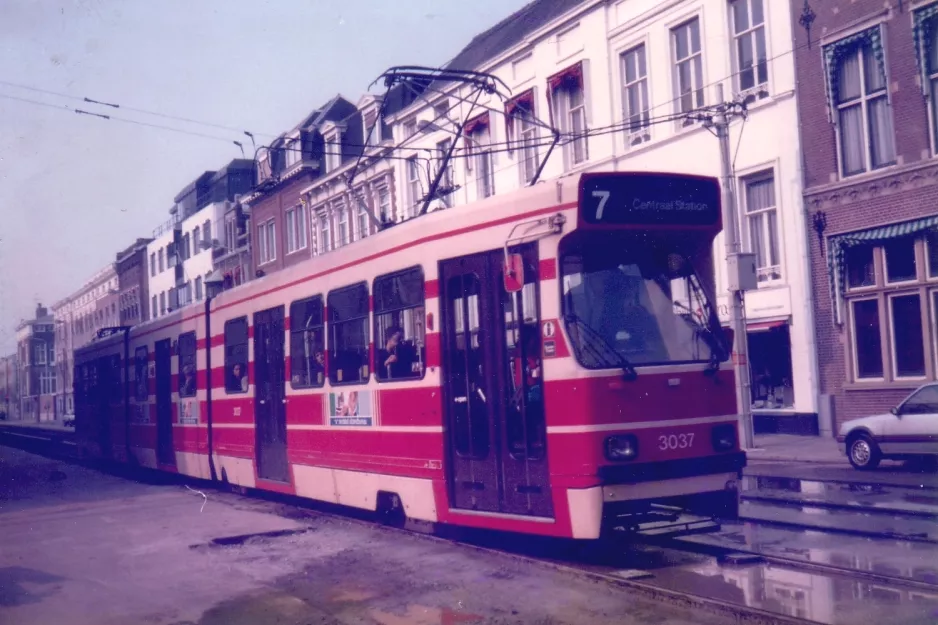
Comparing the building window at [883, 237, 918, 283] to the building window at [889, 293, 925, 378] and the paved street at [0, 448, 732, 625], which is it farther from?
the paved street at [0, 448, 732, 625]

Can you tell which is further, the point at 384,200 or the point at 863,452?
the point at 384,200

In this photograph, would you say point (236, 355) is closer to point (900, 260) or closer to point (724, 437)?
point (724, 437)

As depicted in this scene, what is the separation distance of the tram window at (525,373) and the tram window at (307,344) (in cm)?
426

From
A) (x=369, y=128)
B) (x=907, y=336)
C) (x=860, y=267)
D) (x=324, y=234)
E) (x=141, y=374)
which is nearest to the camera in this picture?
(x=141, y=374)

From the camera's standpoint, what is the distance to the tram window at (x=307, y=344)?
1311 centimetres

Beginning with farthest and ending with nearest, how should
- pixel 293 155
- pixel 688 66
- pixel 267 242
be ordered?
pixel 267 242
pixel 293 155
pixel 688 66

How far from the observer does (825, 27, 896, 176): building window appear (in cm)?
2272

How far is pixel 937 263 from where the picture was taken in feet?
71.5

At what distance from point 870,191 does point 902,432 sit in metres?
7.86

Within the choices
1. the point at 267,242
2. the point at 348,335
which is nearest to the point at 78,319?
the point at 267,242

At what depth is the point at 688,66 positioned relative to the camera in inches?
1075

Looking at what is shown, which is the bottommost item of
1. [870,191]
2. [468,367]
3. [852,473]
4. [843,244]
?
[852,473]

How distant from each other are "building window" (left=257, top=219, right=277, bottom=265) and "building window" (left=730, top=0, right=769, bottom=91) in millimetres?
30685

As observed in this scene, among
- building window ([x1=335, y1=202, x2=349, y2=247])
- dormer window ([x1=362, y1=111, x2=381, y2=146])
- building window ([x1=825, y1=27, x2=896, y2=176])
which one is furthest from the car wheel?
building window ([x1=335, y1=202, x2=349, y2=247])
